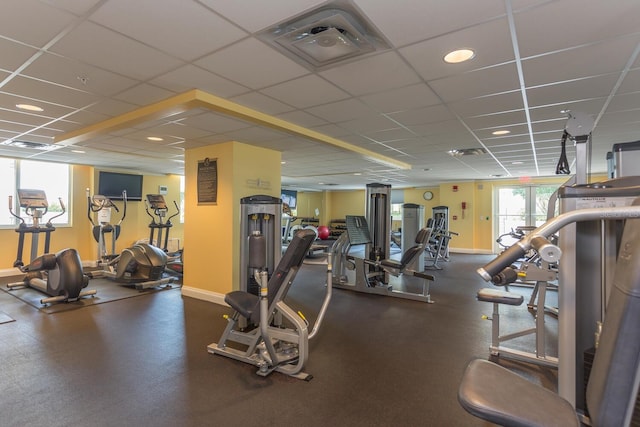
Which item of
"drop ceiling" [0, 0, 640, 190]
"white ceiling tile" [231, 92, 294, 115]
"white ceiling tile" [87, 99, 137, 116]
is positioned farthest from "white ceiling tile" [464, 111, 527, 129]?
"white ceiling tile" [87, 99, 137, 116]

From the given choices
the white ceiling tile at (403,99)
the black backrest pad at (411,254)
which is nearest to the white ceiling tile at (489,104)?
A: the white ceiling tile at (403,99)

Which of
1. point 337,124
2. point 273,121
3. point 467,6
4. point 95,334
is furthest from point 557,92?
point 95,334

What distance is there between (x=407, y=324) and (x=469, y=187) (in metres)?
7.82

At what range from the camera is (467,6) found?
5.61 feet

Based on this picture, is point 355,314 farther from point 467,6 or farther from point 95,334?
point 467,6

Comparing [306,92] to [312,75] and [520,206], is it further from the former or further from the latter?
[520,206]

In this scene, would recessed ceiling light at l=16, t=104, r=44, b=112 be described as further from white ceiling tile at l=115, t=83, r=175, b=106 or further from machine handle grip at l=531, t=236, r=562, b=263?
machine handle grip at l=531, t=236, r=562, b=263

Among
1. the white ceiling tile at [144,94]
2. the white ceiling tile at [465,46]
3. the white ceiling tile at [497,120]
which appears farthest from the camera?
the white ceiling tile at [497,120]

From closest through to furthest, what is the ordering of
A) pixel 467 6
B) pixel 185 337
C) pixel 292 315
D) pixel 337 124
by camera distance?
pixel 467 6
pixel 292 315
pixel 185 337
pixel 337 124

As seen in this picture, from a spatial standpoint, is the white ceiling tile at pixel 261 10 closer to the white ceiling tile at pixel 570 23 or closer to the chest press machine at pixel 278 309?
the white ceiling tile at pixel 570 23

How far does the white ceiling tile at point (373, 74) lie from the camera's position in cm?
236

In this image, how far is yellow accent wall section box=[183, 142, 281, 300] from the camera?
15.1 feet

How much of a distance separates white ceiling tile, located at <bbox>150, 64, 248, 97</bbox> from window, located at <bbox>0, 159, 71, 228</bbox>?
5.09 meters

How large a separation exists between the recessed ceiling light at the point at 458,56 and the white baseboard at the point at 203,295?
12.6 ft
